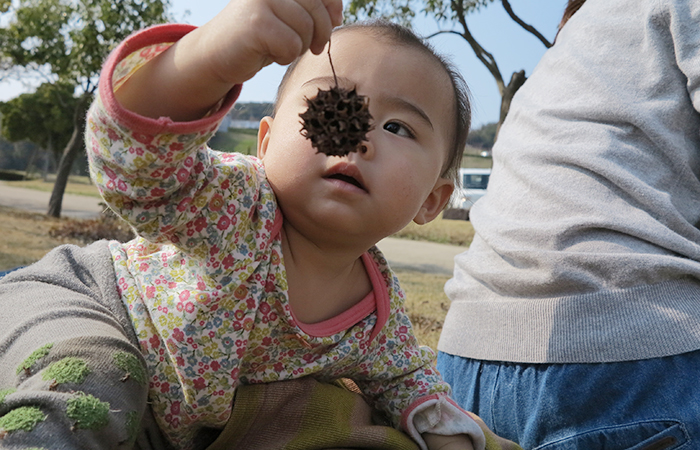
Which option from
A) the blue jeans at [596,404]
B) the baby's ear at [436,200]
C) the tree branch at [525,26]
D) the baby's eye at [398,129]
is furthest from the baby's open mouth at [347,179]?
the tree branch at [525,26]

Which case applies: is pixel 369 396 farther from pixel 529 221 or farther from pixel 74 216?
pixel 74 216

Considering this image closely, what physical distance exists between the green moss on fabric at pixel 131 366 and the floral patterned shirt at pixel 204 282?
0.09 meters

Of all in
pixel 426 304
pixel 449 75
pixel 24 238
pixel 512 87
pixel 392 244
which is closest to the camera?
pixel 449 75

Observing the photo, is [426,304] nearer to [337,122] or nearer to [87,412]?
[87,412]

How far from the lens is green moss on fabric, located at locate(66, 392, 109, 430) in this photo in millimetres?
1296

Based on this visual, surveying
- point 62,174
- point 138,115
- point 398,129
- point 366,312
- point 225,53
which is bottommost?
point 62,174

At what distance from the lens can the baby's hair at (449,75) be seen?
1.78m

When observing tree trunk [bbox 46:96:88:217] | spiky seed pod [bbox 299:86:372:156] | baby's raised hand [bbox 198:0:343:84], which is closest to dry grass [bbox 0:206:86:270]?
tree trunk [bbox 46:96:88:217]

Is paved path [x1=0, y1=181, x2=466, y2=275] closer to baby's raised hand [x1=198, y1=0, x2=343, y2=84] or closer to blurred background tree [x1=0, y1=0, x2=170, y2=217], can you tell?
blurred background tree [x1=0, y1=0, x2=170, y2=217]

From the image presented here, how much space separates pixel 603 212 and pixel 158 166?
4.54 feet

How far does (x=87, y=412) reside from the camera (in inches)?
51.8

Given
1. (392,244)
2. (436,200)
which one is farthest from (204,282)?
(392,244)

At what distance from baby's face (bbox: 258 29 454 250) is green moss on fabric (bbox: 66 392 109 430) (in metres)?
0.67

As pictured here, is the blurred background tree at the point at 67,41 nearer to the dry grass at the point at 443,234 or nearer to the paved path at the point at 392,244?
the paved path at the point at 392,244
